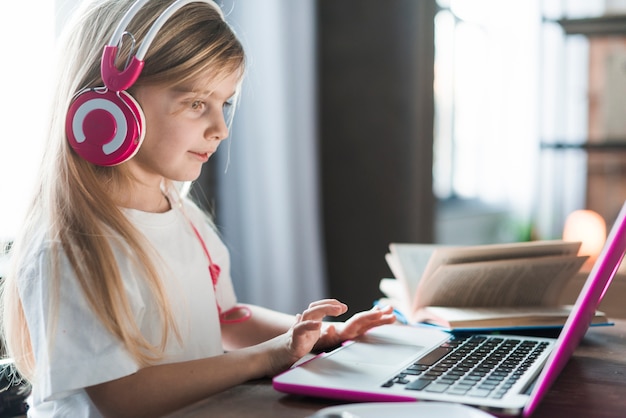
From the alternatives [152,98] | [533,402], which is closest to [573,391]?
[533,402]

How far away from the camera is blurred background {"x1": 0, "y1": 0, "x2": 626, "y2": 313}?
2285mm

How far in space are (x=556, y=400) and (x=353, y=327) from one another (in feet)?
0.94

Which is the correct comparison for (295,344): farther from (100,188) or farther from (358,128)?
(358,128)

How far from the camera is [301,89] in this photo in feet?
8.18

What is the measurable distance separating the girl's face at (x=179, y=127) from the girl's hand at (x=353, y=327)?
0.91 ft

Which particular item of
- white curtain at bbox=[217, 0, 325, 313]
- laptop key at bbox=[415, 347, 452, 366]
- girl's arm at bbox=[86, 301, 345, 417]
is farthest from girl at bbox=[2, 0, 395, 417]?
white curtain at bbox=[217, 0, 325, 313]

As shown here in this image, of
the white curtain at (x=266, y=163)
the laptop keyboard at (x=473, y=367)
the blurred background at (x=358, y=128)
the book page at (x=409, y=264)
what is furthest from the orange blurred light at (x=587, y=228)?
the laptop keyboard at (x=473, y=367)

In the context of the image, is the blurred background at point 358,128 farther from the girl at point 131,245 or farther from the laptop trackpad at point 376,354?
the laptop trackpad at point 376,354

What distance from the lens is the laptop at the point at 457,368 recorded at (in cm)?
63

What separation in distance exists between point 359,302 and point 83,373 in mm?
2039

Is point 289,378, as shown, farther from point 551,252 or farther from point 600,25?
point 600,25

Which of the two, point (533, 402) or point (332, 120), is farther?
point (332, 120)

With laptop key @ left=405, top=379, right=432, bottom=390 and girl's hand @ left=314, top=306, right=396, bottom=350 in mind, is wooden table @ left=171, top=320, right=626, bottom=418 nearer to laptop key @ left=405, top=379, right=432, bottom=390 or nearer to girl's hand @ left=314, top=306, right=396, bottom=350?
laptop key @ left=405, top=379, right=432, bottom=390

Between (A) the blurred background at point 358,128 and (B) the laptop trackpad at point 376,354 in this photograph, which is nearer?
(B) the laptop trackpad at point 376,354
